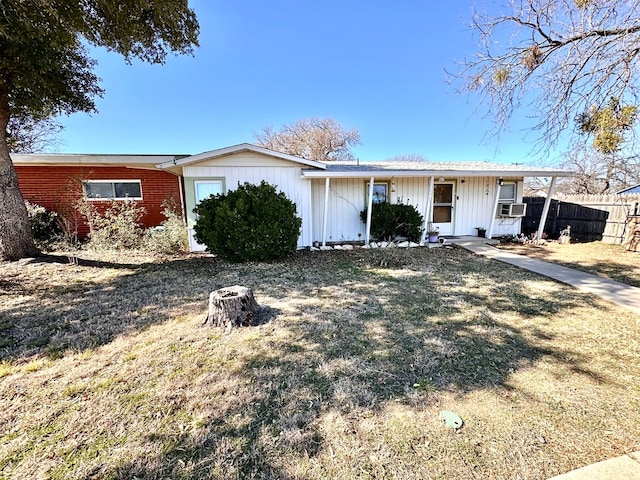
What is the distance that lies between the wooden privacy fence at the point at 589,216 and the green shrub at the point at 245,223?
9.67m

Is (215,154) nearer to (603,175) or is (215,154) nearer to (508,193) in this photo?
(508,193)

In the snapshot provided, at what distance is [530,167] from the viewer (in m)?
9.55

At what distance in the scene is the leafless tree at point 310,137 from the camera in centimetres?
2395

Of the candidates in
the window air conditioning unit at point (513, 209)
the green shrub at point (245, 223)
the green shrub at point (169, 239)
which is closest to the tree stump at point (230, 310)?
the green shrub at point (245, 223)

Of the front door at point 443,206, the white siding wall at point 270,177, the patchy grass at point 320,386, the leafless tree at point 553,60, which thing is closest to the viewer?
the patchy grass at point 320,386

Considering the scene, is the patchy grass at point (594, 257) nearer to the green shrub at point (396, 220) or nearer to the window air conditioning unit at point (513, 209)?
the window air conditioning unit at point (513, 209)

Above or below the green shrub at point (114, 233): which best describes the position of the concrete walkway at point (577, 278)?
below

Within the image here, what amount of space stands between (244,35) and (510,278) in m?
10.1

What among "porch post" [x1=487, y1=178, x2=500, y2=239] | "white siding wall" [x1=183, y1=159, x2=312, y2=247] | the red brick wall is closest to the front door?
"porch post" [x1=487, y1=178, x2=500, y2=239]

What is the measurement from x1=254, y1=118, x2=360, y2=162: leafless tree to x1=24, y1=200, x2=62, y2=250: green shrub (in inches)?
655

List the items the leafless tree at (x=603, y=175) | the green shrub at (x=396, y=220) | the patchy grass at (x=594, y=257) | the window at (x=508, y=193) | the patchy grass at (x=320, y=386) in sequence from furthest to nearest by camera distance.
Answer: the leafless tree at (x=603, y=175)
the window at (x=508, y=193)
the green shrub at (x=396, y=220)
the patchy grass at (x=594, y=257)
the patchy grass at (x=320, y=386)

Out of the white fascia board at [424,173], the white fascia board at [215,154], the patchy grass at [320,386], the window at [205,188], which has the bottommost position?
the patchy grass at [320,386]

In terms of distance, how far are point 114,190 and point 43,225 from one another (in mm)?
2303

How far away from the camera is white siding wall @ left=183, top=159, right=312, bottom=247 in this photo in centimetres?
757
